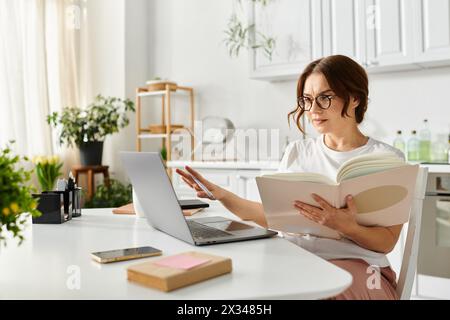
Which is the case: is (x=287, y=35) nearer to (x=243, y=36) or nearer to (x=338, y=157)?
(x=243, y=36)

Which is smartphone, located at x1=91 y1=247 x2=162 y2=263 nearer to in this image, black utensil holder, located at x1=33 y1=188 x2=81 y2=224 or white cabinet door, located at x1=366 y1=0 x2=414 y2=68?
black utensil holder, located at x1=33 y1=188 x2=81 y2=224

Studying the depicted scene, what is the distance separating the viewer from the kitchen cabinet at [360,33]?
2662 millimetres

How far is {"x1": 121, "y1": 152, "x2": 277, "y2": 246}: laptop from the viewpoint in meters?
1.06

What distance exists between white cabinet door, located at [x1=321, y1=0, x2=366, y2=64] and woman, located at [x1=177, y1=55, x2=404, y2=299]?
4.99 feet

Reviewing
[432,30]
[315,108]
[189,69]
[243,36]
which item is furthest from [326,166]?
[189,69]

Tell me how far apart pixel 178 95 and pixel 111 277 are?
3.43 m

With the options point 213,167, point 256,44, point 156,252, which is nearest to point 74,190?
point 156,252

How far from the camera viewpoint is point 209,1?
157 inches

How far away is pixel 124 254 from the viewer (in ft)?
3.14

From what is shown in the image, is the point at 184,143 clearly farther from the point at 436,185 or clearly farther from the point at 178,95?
the point at 436,185

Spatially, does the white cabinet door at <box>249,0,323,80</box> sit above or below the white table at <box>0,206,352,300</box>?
above

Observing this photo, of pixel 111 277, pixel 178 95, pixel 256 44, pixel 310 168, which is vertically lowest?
pixel 111 277

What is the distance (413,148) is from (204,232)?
2229 mm

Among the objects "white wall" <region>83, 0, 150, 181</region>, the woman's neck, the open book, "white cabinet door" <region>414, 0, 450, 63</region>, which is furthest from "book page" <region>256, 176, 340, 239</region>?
"white wall" <region>83, 0, 150, 181</region>
